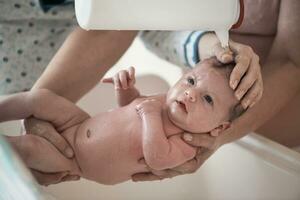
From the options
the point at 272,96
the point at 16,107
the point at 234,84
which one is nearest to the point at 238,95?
the point at 234,84

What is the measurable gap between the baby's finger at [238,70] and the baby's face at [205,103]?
0.8 inches

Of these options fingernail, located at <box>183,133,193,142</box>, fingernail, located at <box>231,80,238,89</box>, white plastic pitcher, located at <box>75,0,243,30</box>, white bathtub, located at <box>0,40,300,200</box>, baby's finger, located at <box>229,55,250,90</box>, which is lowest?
white bathtub, located at <box>0,40,300,200</box>

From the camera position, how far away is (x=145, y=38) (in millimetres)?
1147

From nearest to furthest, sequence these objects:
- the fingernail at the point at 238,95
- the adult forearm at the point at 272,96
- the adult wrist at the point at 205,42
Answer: the fingernail at the point at 238,95 < the adult forearm at the point at 272,96 < the adult wrist at the point at 205,42

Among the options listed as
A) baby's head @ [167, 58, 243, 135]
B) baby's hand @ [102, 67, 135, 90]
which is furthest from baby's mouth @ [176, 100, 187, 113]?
baby's hand @ [102, 67, 135, 90]

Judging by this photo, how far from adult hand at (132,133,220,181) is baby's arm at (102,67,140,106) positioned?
0.12m

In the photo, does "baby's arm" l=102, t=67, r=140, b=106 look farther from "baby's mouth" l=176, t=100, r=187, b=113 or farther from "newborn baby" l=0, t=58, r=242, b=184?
"baby's mouth" l=176, t=100, r=187, b=113

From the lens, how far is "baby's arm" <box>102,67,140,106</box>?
0.78 meters

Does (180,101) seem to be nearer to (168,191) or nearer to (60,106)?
(60,106)

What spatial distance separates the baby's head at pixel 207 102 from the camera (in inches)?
27.2

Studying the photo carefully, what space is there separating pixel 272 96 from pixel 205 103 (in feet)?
0.75

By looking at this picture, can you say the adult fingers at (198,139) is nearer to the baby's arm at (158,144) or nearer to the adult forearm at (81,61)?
the baby's arm at (158,144)

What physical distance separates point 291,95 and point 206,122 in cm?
27

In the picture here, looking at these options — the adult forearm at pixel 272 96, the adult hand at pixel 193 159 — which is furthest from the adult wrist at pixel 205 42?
the adult hand at pixel 193 159
